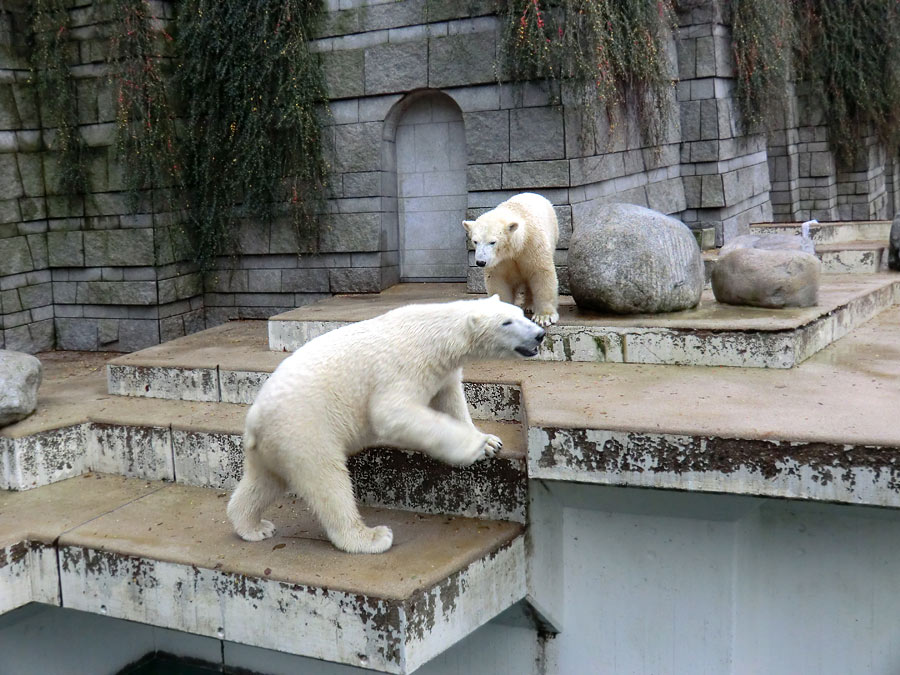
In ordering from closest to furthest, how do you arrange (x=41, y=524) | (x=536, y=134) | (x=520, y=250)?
(x=41, y=524) < (x=520, y=250) < (x=536, y=134)

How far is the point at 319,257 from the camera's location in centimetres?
737

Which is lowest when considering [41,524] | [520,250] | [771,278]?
[41,524]

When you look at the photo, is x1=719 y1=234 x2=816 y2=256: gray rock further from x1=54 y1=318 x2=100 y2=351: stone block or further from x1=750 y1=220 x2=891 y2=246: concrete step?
x1=54 y1=318 x2=100 y2=351: stone block

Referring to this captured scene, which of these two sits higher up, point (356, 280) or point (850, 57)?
point (850, 57)

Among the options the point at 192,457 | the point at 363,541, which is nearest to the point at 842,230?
the point at 192,457

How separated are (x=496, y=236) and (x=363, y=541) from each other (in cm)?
193

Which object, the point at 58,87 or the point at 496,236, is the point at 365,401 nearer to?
the point at 496,236

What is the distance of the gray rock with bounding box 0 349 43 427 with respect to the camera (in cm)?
467

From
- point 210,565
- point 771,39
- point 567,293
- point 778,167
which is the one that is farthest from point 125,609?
point 778,167

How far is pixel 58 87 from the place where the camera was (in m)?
7.16

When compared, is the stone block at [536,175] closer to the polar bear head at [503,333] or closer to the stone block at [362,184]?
the stone block at [362,184]

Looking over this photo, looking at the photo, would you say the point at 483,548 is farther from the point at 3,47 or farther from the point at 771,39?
the point at 771,39

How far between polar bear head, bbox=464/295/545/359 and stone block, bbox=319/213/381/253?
155 inches

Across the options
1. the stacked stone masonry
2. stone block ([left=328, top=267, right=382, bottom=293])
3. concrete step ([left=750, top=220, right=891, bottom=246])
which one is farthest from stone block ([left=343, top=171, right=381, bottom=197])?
concrete step ([left=750, top=220, right=891, bottom=246])
